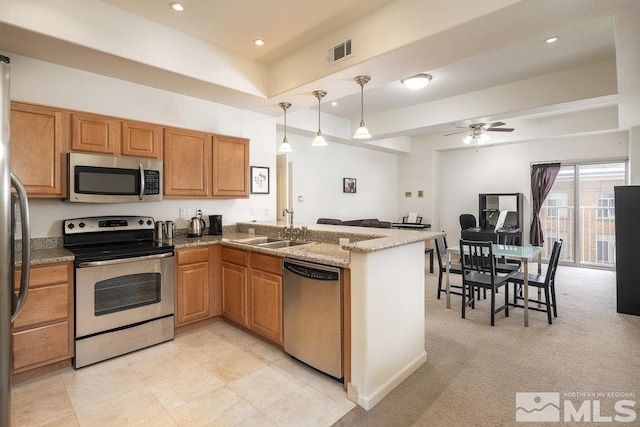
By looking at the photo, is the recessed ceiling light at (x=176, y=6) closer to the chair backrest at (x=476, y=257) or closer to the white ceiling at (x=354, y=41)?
the white ceiling at (x=354, y=41)

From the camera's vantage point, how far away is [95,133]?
291 centimetres

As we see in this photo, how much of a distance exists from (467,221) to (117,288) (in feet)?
22.6

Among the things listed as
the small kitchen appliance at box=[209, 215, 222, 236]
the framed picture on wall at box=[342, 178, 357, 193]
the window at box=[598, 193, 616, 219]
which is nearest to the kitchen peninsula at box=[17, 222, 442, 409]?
the small kitchen appliance at box=[209, 215, 222, 236]

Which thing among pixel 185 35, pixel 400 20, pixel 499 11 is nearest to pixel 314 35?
pixel 400 20

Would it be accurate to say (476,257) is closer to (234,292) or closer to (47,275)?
(234,292)

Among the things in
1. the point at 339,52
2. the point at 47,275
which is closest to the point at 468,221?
the point at 339,52

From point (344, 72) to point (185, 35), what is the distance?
1.58 meters

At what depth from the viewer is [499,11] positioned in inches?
81.3

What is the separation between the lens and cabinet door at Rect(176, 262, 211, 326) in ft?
10.4

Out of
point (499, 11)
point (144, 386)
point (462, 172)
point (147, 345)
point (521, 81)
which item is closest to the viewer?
point (499, 11)

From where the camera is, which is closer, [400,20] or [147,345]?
[400,20]

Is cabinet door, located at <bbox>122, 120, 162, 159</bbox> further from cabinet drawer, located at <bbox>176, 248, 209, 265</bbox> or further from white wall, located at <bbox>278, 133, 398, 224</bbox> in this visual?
white wall, located at <bbox>278, 133, 398, 224</bbox>

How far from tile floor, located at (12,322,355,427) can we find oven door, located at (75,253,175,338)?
0.34 metres

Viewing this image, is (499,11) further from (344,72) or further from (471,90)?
(471,90)
